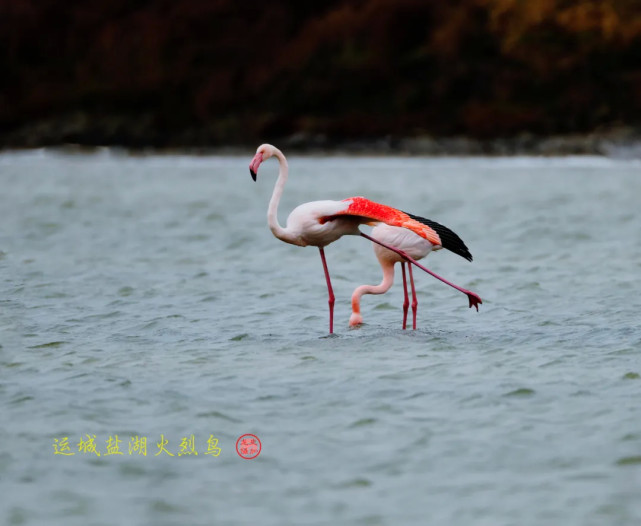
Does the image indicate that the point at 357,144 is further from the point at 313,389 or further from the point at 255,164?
the point at 313,389

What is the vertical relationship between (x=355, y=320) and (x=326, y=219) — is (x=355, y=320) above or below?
below

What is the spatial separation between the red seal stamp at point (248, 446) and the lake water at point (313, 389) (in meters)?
0.06

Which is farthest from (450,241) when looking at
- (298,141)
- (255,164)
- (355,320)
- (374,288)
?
(298,141)

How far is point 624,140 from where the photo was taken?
47.0 meters

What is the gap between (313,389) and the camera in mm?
8133

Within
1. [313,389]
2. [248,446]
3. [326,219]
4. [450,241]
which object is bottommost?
[248,446]

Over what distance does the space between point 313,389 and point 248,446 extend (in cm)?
131

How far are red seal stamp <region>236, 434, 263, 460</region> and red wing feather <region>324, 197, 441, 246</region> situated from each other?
2.72m

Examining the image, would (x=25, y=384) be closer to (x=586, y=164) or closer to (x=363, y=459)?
(x=363, y=459)

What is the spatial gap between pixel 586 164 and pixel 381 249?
3384cm

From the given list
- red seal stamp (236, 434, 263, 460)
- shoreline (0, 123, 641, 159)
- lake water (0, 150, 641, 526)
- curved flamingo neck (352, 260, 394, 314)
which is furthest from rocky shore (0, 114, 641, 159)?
red seal stamp (236, 434, 263, 460)

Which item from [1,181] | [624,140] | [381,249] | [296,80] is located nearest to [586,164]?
[624,140]

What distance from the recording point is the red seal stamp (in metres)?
6.75

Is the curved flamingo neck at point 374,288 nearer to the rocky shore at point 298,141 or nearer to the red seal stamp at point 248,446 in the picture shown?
the red seal stamp at point 248,446
